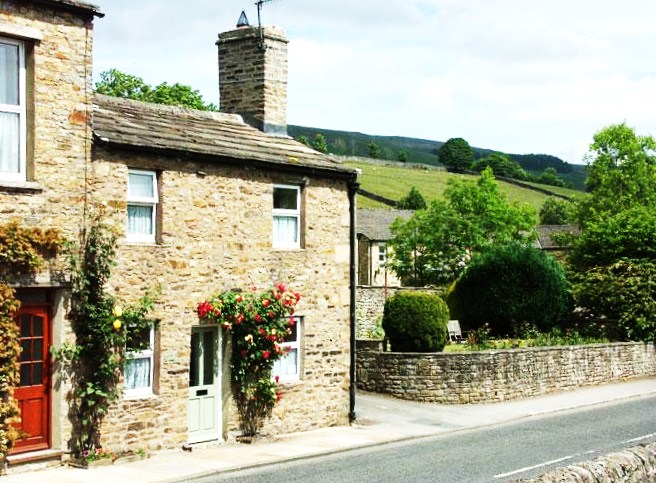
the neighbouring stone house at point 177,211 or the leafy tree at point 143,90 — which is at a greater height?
the leafy tree at point 143,90

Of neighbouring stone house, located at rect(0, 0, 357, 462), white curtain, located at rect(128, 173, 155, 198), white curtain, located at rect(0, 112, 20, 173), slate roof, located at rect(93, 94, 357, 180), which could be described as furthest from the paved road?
slate roof, located at rect(93, 94, 357, 180)

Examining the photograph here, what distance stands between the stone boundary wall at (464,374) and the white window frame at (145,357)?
32.2 feet

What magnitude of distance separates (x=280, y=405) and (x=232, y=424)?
1345mm

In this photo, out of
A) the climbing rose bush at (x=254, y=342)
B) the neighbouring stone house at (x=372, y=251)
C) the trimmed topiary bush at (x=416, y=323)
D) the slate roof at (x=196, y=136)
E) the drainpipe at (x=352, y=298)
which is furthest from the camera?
the neighbouring stone house at (x=372, y=251)

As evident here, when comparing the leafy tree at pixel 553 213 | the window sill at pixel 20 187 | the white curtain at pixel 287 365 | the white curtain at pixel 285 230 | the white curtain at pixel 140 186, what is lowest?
the white curtain at pixel 287 365

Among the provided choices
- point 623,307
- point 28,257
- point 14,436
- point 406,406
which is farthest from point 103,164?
point 623,307

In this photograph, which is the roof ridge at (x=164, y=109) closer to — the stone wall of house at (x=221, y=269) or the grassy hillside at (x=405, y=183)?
the stone wall of house at (x=221, y=269)

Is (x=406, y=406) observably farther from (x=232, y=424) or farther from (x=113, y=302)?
(x=113, y=302)

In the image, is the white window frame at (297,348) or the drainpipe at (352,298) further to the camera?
the drainpipe at (352,298)

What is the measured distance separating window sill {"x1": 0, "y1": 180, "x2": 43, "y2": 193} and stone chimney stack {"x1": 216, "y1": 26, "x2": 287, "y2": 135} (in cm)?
778

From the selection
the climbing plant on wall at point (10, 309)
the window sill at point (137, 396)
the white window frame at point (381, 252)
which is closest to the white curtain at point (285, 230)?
the window sill at point (137, 396)

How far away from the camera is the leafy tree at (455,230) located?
61125 mm

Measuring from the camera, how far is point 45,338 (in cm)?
1652

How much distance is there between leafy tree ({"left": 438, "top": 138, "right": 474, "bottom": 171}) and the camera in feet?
575
